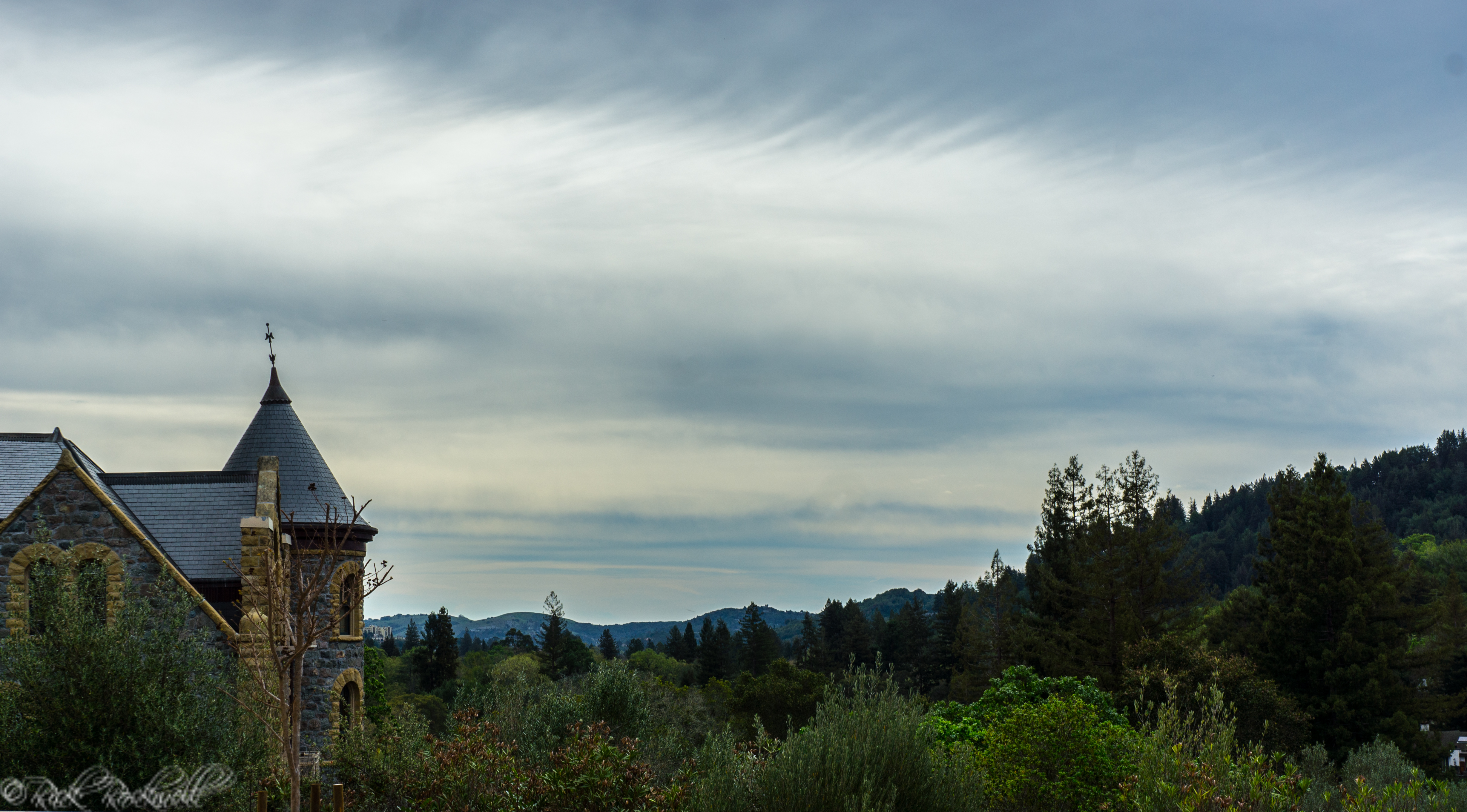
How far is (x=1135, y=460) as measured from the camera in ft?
147

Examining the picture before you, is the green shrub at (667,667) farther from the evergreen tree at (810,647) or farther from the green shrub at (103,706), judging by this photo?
the green shrub at (103,706)

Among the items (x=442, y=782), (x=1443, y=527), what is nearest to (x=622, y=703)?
(x=442, y=782)

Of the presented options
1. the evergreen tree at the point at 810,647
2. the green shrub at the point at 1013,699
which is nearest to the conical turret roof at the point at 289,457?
the green shrub at the point at 1013,699

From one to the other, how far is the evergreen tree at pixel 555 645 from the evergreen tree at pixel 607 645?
26.3m

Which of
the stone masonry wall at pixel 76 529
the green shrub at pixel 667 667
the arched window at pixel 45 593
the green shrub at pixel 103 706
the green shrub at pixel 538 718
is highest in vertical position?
the stone masonry wall at pixel 76 529

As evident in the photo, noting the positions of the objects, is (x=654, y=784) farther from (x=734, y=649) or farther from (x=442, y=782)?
(x=734, y=649)

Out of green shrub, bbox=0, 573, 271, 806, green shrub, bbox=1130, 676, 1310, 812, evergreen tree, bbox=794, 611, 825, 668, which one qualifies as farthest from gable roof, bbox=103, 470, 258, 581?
evergreen tree, bbox=794, 611, 825, 668

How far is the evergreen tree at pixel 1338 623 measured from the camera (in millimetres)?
34625

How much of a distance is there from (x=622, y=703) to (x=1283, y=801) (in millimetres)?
17236

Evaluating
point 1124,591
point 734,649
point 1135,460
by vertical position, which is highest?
point 1135,460

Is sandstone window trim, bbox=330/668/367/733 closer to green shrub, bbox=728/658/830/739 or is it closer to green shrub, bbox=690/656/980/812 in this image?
green shrub, bbox=690/656/980/812

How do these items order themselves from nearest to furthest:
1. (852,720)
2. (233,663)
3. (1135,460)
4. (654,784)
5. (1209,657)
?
(852,720)
(654,784)
(233,663)
(1209,657)
(1135,460)

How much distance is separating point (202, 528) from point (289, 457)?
4490 millimetres

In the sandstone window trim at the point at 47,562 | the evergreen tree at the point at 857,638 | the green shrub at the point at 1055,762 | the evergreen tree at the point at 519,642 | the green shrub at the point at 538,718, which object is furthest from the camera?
the evergreen tree at the point at 519,642
